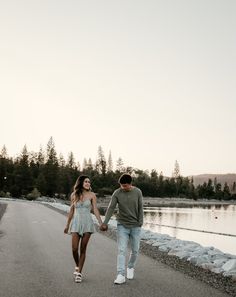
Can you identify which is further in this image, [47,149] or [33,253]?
[47,149]

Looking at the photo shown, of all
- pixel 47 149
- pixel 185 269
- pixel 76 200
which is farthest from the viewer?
pixel 47 149

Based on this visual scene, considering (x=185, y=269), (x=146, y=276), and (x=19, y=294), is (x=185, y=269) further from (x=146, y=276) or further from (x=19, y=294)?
(x=19, y=294)

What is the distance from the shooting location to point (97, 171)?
572 ft

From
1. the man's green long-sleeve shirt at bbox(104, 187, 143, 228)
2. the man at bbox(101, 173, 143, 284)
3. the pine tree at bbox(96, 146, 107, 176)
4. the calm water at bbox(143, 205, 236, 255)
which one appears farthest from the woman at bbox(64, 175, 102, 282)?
the pine tree at bbox(96, 146, 107, 176)

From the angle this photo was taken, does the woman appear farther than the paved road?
Yes

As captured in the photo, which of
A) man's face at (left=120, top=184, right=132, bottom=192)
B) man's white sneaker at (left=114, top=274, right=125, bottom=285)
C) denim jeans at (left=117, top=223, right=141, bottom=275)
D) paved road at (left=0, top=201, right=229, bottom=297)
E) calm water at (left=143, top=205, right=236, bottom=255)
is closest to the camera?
paved road at (left=0, top=201, right=229, bottom=297)

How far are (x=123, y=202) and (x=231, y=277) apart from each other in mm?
3189

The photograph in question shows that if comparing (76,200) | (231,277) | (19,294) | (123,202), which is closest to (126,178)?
(123,202)

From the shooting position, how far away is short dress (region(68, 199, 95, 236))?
8.30m

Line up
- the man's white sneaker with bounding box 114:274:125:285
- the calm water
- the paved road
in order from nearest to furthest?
the paved road < the man's white sneaker with bounding box 114:274:125:285 < the calm water

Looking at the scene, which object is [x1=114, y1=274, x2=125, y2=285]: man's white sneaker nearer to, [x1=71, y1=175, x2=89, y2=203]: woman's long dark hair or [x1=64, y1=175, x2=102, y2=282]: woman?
[x1=64, y1=175, x2=102, y2=282]: woman

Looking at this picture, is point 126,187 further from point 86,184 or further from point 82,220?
point 82,220

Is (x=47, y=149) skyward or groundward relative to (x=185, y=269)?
skyward

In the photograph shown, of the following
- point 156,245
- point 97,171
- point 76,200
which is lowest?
point 156,245
